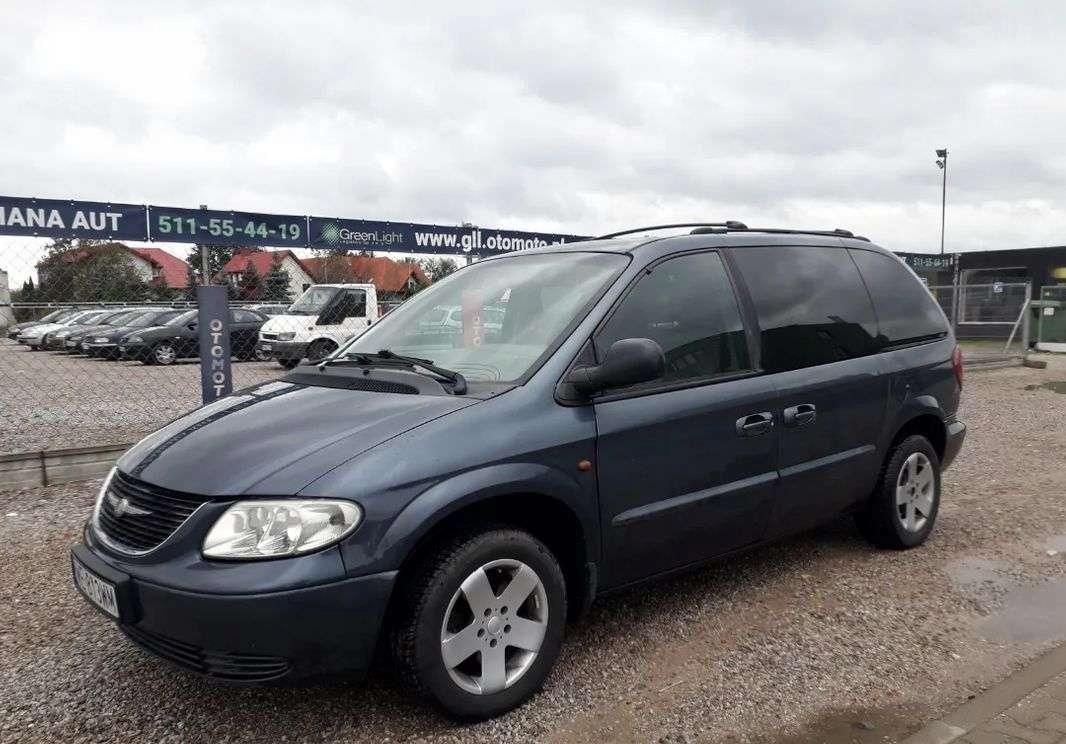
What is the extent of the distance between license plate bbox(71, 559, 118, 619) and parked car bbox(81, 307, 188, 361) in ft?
55.7

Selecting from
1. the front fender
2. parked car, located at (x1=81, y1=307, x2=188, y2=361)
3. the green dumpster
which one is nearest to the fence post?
the front fender

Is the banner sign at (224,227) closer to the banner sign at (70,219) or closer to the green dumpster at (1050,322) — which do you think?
the banner sign at (70,219)

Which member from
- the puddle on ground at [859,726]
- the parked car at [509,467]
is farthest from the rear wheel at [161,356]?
the puddle on ground at [859,726]

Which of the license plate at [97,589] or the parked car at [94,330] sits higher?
the parked car at [94,330]

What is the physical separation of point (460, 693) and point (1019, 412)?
993cm

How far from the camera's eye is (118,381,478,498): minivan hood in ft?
8.48

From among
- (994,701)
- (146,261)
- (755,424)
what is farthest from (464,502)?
(146,261)

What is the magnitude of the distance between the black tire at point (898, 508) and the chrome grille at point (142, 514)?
360 centimetres

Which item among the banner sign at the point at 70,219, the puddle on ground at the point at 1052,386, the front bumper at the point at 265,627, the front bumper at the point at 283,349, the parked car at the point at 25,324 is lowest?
the puddle on ground at the point at 1052,386

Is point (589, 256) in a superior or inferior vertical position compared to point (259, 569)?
superior

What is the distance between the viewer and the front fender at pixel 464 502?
253cm

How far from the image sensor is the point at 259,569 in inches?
95.9

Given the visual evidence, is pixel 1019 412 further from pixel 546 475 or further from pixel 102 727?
pixel 102 727

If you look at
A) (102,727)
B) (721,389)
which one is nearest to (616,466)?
(721,389)
